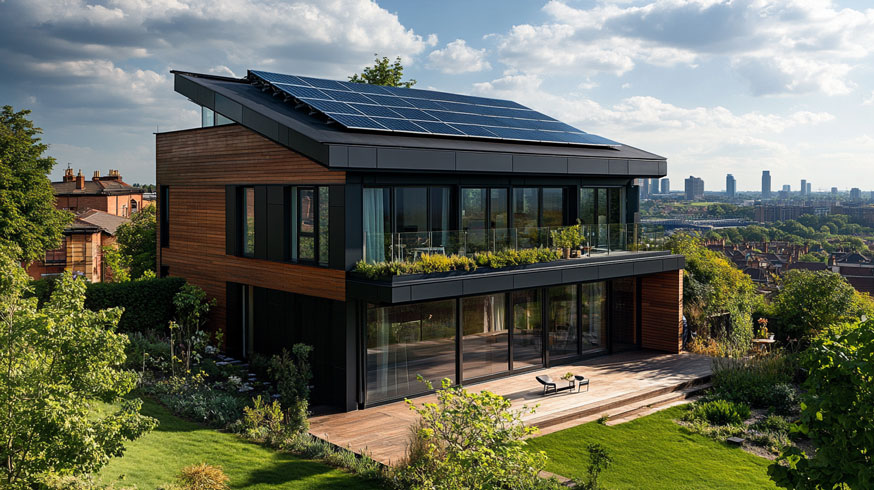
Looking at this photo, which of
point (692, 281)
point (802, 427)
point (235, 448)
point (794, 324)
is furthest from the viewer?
point (692, 281)

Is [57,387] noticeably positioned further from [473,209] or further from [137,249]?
[137,249]

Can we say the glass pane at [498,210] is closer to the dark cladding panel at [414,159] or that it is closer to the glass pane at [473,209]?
the glass pane at [473,209]

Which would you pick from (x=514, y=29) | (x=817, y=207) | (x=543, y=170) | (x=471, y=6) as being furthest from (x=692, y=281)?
(x=817, y=207)

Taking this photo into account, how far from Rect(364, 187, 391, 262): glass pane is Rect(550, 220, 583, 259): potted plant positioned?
4999mm

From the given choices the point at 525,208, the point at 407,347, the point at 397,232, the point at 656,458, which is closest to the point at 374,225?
the point at 397,232

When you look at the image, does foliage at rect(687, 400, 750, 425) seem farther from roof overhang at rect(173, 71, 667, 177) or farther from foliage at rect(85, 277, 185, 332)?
foliage at rect(85, 277, 185, 332)

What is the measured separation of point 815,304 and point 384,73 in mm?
23023

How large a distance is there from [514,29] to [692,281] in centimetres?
1065

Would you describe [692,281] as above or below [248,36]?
below

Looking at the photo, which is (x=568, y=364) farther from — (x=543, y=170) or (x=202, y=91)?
(x=202, y=91)

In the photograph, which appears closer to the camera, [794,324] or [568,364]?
[568,364]

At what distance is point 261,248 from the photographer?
18375 mm

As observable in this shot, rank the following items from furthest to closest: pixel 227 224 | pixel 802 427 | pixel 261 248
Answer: pixel 227 224, pixel 261 248, pixel 802 427

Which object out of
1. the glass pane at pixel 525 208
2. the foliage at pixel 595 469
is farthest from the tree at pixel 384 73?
the foliage at pixel 595 469
